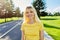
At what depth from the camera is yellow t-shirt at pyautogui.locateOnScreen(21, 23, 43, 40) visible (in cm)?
219

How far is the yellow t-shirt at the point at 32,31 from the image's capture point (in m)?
2.19

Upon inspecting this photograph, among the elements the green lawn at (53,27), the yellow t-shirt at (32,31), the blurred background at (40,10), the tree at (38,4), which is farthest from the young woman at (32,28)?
the green lawn at (53,27)

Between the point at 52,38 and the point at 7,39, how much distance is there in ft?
3.17

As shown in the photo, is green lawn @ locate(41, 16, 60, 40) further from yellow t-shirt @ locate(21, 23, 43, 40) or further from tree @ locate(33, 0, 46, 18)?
yellow t-shirt @ locate(21, 23, 43, 40)

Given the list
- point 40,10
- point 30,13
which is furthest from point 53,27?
point 30,13

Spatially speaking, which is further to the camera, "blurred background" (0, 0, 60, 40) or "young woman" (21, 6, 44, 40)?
"blurred background" (0, 0, 60, 40)

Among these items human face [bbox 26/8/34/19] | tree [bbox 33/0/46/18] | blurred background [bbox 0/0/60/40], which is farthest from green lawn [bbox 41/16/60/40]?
human face [bbox 26/8/34/19]

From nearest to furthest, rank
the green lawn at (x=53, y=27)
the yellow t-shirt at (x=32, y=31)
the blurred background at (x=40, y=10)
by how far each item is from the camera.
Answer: the yellow t-shirt at (x=32, y=31), the blurred background at (x=40, y=10), the green lawn at (x=53, y=27)

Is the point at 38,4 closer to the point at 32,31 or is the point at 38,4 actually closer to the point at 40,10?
the point at 40,10

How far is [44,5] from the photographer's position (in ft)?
15.5

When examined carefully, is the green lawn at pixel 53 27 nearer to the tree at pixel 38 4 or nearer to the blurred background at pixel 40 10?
the blurred background at pixel 40 10

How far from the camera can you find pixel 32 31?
2.19 metres

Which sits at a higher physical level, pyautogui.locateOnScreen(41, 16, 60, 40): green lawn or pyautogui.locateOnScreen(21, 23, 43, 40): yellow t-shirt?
pyautogui.locateOnScreen(21, 23, 43, 40): yellow t-shirt

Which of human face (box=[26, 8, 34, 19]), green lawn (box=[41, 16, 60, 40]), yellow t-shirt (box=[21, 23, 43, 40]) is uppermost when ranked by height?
human face (box=[26, 8, 34, 19])
